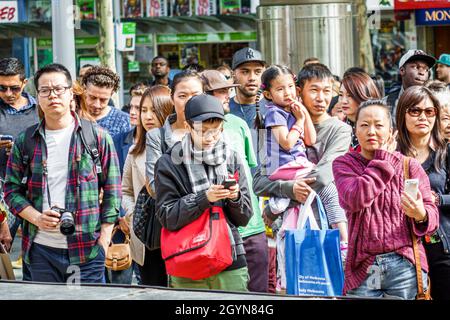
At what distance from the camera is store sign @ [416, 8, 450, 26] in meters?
27.6

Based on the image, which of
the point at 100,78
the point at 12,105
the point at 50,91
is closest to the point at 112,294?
the point at 50,91

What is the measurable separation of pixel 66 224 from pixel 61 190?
299 mm

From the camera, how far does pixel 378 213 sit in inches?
240

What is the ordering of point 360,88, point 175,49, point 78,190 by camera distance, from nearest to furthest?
point 78,190 → point 360,88 → point 175,49

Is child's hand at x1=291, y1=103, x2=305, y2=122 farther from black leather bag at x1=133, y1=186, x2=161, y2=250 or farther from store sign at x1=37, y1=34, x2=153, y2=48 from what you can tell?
store sign at x1=37, y1=34, x2=153, y2=48

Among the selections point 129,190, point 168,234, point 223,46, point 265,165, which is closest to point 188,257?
point 168,234

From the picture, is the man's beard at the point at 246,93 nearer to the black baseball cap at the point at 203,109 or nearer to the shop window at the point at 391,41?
the black baseball cap at the point at 203,109

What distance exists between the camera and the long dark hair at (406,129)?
6.57 metres

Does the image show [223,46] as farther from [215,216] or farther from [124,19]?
[215,216]

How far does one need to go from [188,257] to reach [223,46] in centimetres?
2655

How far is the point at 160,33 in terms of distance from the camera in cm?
3319

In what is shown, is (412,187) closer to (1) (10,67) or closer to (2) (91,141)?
(2) (91,141)

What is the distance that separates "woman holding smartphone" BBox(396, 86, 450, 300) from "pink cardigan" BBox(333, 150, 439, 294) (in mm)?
283

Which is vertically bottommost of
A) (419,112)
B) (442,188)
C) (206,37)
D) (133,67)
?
(442,188)
